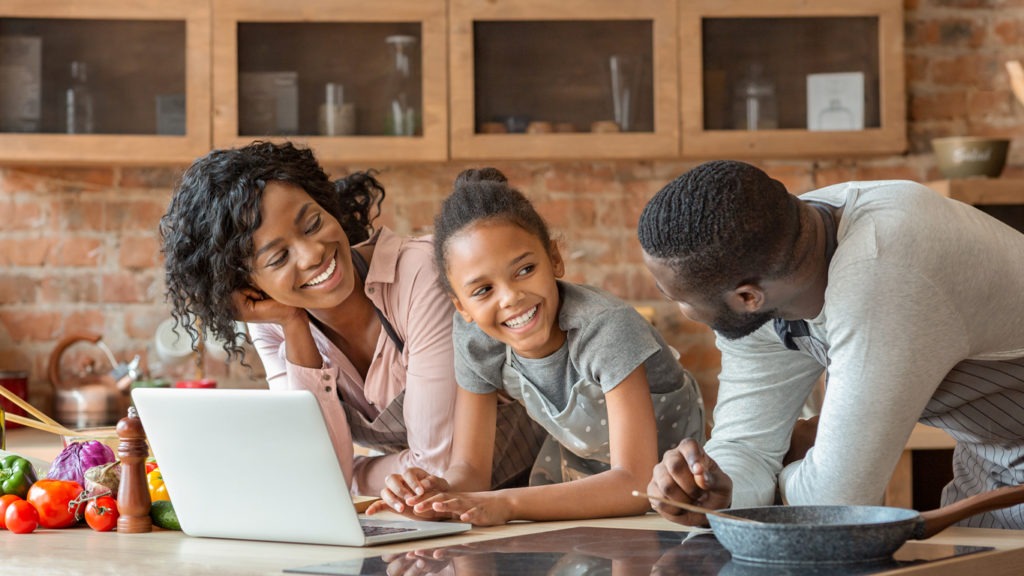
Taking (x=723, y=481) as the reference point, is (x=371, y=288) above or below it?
above

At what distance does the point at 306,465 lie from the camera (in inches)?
49.1

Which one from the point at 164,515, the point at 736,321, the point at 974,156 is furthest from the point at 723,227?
the point at 974,156

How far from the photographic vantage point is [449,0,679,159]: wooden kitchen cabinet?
3.07 metres

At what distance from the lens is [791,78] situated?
3.14 meters

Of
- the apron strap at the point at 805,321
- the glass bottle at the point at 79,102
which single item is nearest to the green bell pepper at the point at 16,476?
the apron strap at the point at 805,321

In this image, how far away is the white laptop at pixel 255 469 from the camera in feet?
4.06

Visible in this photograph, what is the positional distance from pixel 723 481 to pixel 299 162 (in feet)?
2.98

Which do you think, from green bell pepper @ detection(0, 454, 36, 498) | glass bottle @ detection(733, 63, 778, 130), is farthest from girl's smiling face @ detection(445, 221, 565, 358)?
glass bottle @ detection(733, 63, 778, 130)

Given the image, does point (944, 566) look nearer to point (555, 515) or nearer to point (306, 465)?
point (555, 515)

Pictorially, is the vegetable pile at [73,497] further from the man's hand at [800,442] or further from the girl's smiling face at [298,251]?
the man's hand at [800,442]

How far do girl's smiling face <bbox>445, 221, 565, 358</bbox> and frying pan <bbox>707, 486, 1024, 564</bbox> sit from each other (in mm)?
559

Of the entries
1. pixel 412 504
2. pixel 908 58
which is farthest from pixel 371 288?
pixel 908 58

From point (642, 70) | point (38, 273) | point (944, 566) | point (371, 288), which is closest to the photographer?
point (944, 566)

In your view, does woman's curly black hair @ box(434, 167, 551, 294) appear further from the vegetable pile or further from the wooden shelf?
the wooden shelf
